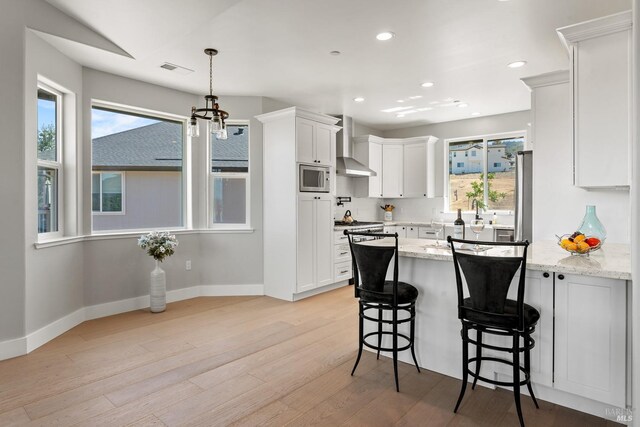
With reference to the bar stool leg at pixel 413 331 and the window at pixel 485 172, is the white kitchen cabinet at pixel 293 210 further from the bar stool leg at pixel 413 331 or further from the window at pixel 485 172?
the window at pixel 485 172

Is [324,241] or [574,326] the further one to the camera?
[324,241]

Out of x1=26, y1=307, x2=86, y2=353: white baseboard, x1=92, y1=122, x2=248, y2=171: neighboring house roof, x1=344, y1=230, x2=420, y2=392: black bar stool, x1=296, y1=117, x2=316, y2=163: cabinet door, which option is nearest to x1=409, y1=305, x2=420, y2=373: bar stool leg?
x1=344, y1=230, x2=420, y2=392: black bar stool

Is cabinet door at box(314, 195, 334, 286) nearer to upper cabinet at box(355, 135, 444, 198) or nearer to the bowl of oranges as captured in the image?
upper cabinet at box(355, 135, 444, 198)

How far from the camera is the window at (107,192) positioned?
4.26m

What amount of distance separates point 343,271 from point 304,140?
6.71 ft

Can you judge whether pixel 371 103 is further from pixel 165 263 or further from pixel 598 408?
pixel 598 408

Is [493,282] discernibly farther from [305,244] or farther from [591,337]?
[305,244]

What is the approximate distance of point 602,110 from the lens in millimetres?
2498

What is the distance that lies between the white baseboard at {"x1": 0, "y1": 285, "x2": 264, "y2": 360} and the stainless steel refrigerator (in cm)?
332

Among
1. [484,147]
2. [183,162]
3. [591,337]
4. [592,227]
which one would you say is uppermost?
[484,147]

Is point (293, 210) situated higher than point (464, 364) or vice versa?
→ point (293, 210)

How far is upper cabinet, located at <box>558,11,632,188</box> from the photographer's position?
2.42 m

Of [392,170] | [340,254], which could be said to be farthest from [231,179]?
[392,170]

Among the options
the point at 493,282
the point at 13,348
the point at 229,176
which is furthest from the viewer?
the point at 229,176
